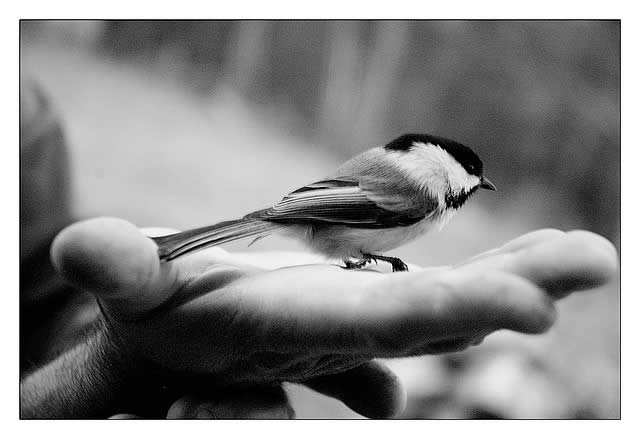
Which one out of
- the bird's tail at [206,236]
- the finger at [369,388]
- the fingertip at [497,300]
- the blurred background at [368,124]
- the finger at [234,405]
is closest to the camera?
the fingertip at [497,300]

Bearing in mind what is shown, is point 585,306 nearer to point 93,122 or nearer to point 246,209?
point 246,209

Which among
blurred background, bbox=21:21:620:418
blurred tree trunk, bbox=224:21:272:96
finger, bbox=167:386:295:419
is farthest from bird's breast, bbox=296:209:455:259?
blurred tree trunk, bbox=224:21:272:96

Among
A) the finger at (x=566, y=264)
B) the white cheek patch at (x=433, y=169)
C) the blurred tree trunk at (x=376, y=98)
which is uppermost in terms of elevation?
the blurred tree trunk at (x=376, y=98)

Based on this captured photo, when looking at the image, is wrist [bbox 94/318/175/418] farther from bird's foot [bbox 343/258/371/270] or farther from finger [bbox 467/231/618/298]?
finger [bbox 467/231/618/298]

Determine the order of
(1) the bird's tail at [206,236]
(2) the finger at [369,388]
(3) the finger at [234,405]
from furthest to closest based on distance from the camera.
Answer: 1. (2) the finger at [369,388]
2. (3) the finger at [234,405]
3. (1) the bird's tail at [206,236]

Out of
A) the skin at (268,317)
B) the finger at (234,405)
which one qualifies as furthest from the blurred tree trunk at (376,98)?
the finger at (234,405)

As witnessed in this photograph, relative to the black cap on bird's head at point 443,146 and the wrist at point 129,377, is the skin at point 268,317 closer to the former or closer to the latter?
the wrist at point 129,377
